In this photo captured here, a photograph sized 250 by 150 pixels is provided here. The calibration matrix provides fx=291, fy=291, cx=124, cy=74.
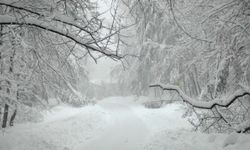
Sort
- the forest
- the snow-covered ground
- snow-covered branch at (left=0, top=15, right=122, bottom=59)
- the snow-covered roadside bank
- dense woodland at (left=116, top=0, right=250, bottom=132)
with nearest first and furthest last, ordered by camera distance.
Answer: snow-covered branch at (left=0, top=15, right=122, bottom=59) < the forest < dense woodland at (left=116, top=0, right=250, bottom=132) < the snow-covered ground < the snow-covered roadside bank

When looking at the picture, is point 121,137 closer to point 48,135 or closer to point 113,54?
point 48,135

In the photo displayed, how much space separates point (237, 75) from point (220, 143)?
2.17 meters

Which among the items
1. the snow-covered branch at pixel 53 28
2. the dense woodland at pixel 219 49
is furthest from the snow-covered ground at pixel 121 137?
the snow-covered branch at pixel 53 28

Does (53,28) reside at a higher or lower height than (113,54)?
higher

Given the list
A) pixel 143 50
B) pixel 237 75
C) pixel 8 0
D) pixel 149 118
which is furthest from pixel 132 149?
pixel 143 50

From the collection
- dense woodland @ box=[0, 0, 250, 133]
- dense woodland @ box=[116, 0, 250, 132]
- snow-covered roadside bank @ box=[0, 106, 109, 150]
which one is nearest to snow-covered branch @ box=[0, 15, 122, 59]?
dense woodland @ box=[0, 0, 250, 133]

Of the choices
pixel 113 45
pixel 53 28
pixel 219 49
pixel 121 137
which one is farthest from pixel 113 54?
pixel 121 137

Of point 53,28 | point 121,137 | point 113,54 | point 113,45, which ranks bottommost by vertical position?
point 121,137

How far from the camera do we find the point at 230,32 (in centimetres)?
727

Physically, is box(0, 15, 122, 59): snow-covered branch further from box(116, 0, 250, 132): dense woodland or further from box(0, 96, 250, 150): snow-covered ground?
box(0, 96, 250, 150): snow-covered ground

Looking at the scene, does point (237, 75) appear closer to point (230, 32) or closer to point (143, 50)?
point (230, 32)

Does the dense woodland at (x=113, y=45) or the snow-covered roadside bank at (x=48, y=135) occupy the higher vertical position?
the dense woodland at (x=113, y=45)

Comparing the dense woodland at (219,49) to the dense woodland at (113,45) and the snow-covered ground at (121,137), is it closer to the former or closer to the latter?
the dense woodland at (113,45)

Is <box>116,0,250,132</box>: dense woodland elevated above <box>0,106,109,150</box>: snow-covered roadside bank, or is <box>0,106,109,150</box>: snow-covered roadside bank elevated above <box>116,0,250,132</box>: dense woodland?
<box>116,0,250,132</box>: dense woodland
